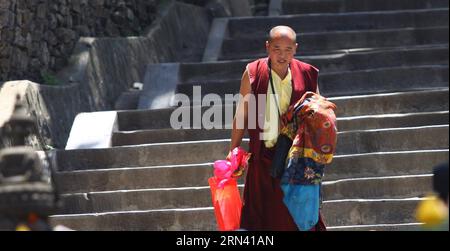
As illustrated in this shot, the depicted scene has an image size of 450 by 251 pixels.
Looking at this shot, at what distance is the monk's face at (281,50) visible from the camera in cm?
769

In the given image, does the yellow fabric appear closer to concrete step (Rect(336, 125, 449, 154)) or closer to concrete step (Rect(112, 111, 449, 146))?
concrete step (Rect(336, 125, 449, 154))

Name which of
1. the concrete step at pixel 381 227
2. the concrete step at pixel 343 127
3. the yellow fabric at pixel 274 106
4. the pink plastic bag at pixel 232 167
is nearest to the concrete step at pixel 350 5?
the concrete step at pixel 343 127

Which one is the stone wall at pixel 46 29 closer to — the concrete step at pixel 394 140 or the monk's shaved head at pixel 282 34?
the concrete step at pixel 394 140

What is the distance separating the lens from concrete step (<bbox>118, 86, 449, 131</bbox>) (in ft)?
36.7

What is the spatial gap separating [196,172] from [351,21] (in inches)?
196

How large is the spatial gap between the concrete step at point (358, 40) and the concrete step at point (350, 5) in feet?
5.10

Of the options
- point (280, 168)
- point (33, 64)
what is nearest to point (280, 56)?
point (280, 168)

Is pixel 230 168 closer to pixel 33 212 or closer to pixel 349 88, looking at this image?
pixel 33 212

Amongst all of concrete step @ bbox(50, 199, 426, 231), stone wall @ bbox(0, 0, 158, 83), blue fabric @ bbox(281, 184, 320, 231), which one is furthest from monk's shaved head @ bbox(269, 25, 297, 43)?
stone wall @ bbox(0, 0, 158, 83)

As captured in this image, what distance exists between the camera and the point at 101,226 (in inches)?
375

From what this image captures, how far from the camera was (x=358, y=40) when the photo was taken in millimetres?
14000

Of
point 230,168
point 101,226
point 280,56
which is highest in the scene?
point 280,56

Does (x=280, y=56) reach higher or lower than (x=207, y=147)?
higher
